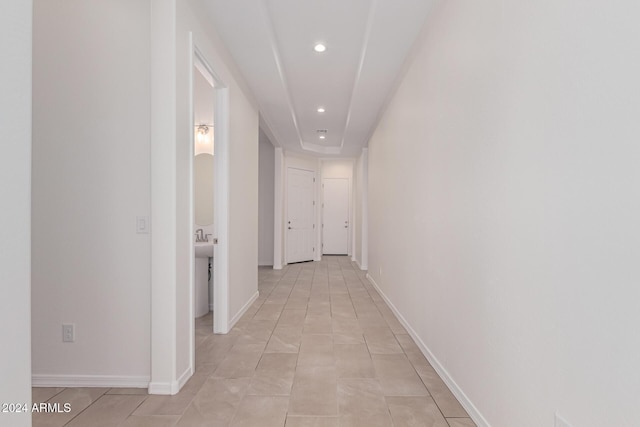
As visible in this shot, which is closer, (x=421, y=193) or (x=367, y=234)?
A: (x=421, y=193)

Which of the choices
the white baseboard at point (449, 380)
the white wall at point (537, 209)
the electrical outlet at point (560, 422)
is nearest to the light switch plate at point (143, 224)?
the white wall at point (537, 209)

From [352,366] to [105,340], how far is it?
66.7 inches

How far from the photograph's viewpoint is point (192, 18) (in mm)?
2615

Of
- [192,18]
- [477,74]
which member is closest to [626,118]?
[477,74]

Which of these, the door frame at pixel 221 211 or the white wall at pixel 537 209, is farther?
the door frame at pixel 221 211

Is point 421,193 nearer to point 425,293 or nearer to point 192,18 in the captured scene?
point 425,293

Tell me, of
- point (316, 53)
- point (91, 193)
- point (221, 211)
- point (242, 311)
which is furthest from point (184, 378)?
point (316, 53)

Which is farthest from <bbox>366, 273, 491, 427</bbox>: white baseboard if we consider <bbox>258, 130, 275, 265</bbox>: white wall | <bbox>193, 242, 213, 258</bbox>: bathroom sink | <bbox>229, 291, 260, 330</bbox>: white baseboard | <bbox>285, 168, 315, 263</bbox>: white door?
<bbox>285, 168, 315, 263</bbox>: white door

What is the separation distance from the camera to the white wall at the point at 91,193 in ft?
7.89

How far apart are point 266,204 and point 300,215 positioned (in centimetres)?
91

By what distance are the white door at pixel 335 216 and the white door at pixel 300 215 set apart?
3.82 ft

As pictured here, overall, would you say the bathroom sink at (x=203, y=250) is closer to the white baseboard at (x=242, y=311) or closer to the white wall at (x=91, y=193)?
the white baseboard at (x=242, y=311)

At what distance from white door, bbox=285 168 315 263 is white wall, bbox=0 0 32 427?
7394 mm

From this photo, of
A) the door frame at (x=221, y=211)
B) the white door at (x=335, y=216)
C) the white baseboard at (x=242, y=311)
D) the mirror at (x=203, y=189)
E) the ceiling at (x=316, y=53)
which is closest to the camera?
the ceiling at (x=316, y=53)
